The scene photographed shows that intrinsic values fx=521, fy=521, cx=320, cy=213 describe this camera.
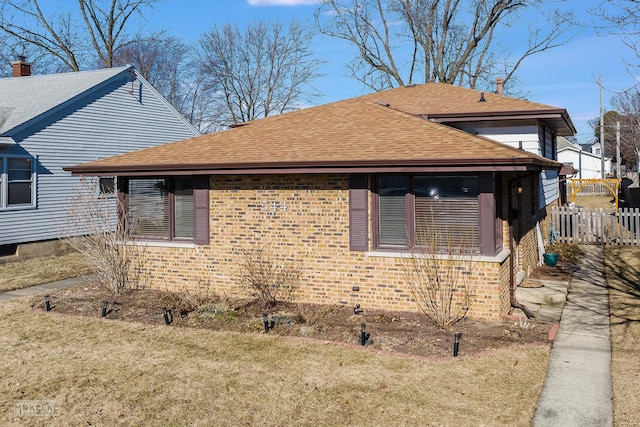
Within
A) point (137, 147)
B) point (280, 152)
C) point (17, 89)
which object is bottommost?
point (280, 152)

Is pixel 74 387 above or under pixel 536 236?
under

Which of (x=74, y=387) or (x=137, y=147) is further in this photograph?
(x=137, y=147)

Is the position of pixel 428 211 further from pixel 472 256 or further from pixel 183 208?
pixel 183 208

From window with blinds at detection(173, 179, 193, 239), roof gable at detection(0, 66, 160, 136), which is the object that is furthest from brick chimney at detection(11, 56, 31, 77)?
window with blinds at detection(173, 179, 193, 239)

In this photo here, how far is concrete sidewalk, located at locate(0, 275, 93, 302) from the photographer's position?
11648 mm

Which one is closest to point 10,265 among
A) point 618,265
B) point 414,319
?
point 414,319

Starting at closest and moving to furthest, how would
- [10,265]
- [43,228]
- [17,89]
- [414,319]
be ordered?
[414,319] → [10,265] → [43,228] → [17,89]

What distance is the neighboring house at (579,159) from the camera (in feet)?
183

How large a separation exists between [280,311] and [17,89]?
17441 millimetres

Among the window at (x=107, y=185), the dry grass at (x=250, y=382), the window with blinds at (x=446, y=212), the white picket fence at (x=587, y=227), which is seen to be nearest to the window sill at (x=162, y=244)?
the dry grass at (x=250, y=382)

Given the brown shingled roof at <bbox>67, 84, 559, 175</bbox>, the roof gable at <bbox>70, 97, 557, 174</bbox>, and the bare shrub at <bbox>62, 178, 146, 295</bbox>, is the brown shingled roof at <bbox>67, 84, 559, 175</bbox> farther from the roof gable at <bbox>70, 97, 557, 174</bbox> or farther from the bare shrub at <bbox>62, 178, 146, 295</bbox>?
the bare shrub at <bbox>62, 178, 146, 295</bbox>

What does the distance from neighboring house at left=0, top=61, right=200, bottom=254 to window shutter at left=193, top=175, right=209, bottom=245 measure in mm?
8372

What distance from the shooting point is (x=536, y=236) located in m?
14.9

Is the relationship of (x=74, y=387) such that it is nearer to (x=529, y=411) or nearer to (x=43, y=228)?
(x=529, y=411)
